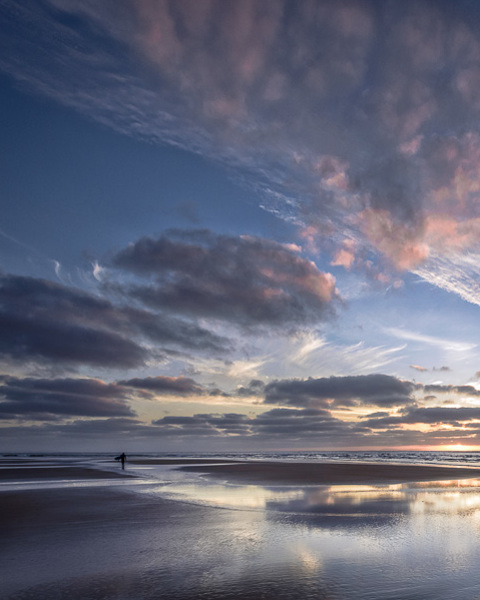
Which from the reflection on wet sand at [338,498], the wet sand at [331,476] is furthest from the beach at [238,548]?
the wet sand at [331,476]

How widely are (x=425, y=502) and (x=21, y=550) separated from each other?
2124cm

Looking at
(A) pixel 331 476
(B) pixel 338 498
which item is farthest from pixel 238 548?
(A) pixel 331 476

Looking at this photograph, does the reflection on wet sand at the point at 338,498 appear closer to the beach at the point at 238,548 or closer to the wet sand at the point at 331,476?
the beach at the point at 238,548

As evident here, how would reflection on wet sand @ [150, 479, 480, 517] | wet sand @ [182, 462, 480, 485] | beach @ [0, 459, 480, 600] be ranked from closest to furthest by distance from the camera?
1. beach @ [0, 459, 480, 600]
2. reflection on wet sand @ [150, 479, 480, 517]
3. wet sand @ [182, 462, 480, 485]

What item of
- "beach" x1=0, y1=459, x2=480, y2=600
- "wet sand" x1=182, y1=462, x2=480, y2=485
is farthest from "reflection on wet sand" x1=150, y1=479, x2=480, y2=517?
"wet sand" x1=182, y1=462, x2=480, y2=485

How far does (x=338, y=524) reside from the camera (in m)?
18.4

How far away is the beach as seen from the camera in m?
10.3

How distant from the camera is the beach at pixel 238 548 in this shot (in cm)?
1027

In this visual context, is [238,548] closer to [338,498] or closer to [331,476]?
[338,498]

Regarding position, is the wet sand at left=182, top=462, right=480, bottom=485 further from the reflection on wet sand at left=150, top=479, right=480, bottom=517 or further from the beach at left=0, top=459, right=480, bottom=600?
the beach at left=0, top=459, right=480, bottom=600

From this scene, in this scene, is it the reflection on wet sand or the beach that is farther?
the reflection on wet sand

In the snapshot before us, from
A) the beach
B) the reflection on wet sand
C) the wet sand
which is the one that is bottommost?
the wet sand

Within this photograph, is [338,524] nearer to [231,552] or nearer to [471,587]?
[231,552]

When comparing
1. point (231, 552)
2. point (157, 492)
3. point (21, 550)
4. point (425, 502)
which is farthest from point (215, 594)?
point (157, 492)
